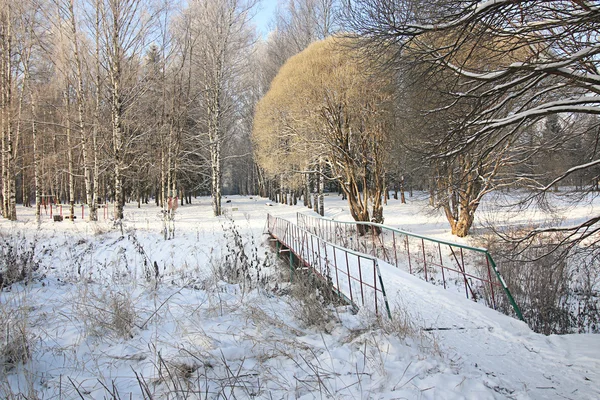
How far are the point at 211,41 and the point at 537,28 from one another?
1850cm

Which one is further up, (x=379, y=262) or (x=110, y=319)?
(x=110, y=319)

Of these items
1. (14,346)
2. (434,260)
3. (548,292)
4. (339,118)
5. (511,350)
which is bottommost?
(434,260)

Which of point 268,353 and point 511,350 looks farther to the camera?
point 511,350

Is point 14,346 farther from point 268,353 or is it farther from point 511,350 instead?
point 511,350

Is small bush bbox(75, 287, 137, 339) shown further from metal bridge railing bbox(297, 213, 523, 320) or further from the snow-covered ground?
metal bridge railing bbox(297, 213, 523, 320)

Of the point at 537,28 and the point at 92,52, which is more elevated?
the point at 92,52

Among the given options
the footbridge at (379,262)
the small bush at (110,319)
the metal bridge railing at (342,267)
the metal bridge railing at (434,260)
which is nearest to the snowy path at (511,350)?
the metal bridge railing at (342,267)

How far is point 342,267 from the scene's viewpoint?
690 cm

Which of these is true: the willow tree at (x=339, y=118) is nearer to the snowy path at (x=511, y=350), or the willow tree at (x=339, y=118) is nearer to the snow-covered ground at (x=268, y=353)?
the snowy path at (x=511, y=350)

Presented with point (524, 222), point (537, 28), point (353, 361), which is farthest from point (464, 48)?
point (524, 222)

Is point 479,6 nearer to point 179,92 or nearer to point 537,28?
point 537,28

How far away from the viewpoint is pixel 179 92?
1658 centimetres

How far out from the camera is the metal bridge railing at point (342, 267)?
4.61 m

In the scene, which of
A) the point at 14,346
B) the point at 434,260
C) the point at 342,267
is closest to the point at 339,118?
the point at 434,260
